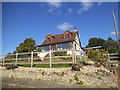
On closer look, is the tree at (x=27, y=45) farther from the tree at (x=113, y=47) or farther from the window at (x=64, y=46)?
the tree at (x=113, y=47)

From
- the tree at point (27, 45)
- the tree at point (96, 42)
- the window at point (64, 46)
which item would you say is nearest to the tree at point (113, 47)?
the window at point (64, 46)

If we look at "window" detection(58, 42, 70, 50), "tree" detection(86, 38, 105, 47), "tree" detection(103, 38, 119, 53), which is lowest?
"tree" detection(103, 38, 119, 53)

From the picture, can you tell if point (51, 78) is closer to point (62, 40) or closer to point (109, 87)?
point (109, 87)

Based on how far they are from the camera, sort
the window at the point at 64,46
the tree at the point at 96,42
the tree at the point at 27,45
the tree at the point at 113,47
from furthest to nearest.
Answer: the tree at the point at 96,42 < the tree at the point at 27,45 < the window at the point at 64,46 < the tree at the point at 113,47

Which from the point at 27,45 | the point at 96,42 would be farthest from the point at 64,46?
the point at 96,42

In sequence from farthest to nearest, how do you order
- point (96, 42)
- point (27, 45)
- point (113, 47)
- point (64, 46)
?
1. point (96, 42)
2. point (27, 45)
3. point (64, 46)
4. point (113, 47)

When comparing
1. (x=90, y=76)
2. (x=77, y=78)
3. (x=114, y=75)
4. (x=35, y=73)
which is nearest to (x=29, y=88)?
(x=35, y=73)

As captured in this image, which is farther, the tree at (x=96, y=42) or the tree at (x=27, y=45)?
the tree at (x=96, y=42)

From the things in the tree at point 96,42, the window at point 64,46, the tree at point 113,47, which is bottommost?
the tree at point 113,47

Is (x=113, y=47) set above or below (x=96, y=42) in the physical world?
below

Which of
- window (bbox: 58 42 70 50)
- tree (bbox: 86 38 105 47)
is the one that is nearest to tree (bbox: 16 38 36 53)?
window (bbox: 58 42 70 50)

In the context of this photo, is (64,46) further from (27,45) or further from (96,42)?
(96,42)

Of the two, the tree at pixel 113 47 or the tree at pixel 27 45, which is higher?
the tree at pixel 27 45

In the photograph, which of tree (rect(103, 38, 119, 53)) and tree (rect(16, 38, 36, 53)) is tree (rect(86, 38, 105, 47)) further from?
tree (rect(16, 38, 36, 53))
